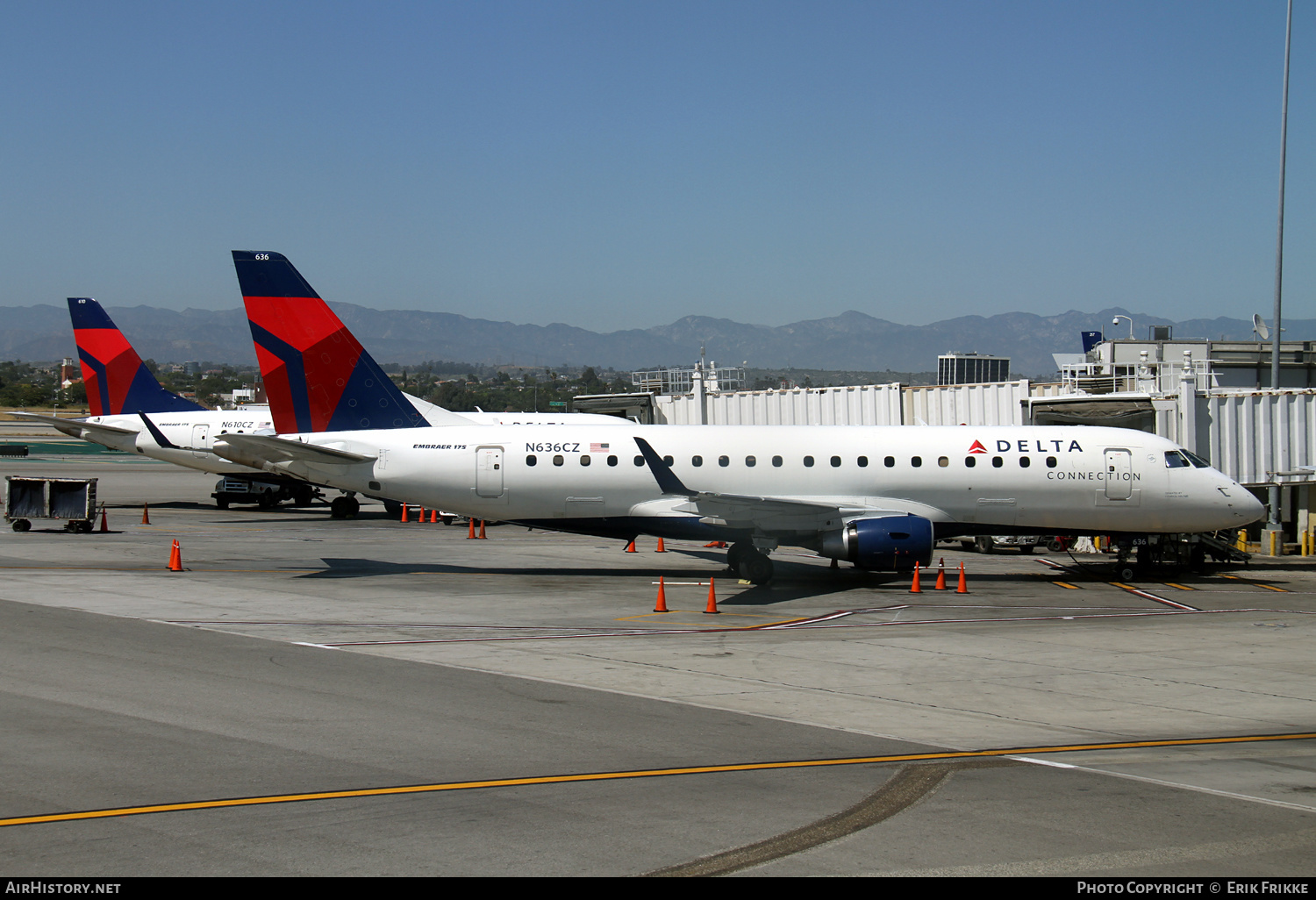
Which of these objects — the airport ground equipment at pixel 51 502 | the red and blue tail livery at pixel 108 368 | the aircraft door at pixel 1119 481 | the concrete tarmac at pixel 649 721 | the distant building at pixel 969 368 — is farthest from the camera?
the distant building at pixel 969 368

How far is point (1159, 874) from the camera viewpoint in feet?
25.1

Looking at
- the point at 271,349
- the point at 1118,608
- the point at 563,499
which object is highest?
the point at 271,349

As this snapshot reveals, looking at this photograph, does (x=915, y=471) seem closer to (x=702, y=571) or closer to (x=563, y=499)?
(x=702, y=571)

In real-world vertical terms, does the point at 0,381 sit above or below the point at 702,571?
above

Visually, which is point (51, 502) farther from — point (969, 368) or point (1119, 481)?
point (969, 368)

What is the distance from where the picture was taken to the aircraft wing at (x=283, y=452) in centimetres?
2525

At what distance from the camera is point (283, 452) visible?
2583 cm

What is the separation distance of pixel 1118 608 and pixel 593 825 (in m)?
17.5

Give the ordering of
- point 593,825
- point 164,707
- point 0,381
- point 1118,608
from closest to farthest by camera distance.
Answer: point 593,825 → point 164,707 → point 1118,608 → point 0,381

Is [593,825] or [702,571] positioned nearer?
[593,825]

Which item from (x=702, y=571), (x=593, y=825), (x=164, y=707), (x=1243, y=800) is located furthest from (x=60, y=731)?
(x=702, y=571)

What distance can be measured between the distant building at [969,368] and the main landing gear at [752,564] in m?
45.9

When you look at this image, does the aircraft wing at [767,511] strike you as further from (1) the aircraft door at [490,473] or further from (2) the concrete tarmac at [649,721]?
(1) the aircraft door at [490,473]

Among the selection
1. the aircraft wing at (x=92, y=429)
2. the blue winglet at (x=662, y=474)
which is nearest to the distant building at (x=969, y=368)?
the aircraft wing at (x=92, y=429)
